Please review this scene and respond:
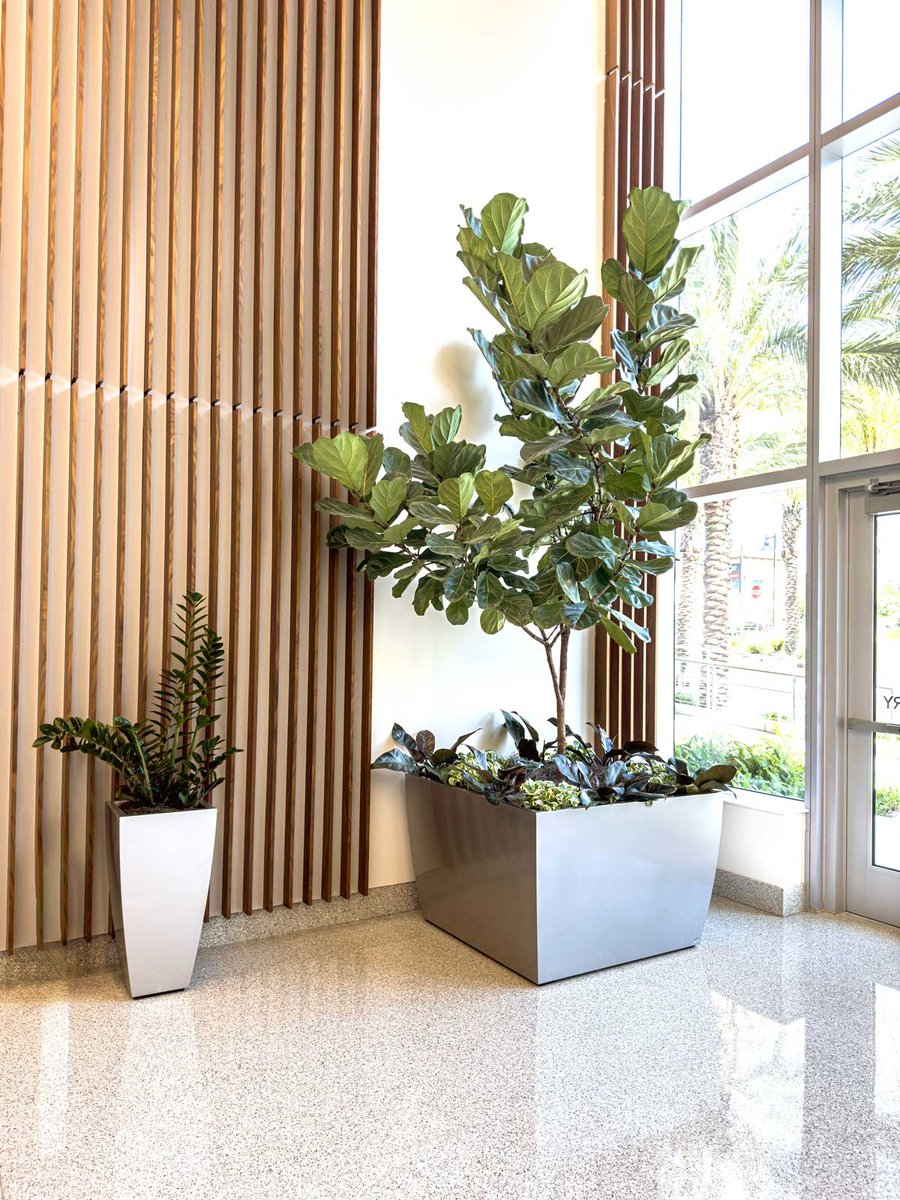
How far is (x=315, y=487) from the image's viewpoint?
356 cm

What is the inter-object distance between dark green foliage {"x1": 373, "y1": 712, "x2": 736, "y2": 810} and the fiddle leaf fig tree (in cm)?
46

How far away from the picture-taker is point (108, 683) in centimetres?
312

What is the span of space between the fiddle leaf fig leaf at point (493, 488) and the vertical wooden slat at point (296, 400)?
0.88 metres

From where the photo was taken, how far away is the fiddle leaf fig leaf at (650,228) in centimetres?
317

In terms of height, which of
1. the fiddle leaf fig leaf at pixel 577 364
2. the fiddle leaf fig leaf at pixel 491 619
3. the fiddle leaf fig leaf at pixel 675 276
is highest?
the fiddle leaf fig leaf at pixel 675 276

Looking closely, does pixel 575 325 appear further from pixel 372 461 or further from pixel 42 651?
pixel 42 651

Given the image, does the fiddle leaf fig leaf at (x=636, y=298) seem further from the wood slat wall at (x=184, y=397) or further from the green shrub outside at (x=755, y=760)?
the green shrub outside at (x=755, y=760)

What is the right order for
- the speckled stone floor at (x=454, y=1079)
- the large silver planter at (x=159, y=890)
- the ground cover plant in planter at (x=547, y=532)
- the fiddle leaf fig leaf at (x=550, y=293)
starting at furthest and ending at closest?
1. the ground cover plant in planter at (x=547, y=532)
2. the fiddle leaf fig leaf at (x=550, y=293)
3. the large silver planter at (x=159, y=890)
4. the speckled stone floor at (x=454, y=1079)

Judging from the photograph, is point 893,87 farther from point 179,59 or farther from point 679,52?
point 179,59

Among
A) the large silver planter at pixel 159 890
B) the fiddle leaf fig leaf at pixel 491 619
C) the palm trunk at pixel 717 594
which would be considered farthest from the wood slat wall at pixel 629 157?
the large silver planter at pixel 159 890

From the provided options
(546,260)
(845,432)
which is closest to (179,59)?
(546,260)

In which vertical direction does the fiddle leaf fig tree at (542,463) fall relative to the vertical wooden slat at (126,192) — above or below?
below

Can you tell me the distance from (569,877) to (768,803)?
4.64ft

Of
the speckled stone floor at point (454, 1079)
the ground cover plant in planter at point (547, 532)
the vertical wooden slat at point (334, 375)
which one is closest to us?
the speckled stone floor at point (454, 1079)
